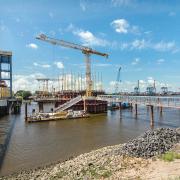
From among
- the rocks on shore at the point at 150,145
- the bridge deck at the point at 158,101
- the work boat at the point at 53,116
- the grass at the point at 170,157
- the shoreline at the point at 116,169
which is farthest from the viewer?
the work boat at the point at 53,116

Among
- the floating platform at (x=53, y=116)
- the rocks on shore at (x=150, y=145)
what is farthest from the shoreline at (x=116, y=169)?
the floating platform at (x=53, y=116)

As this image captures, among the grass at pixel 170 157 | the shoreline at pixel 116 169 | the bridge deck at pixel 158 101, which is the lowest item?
the shoreline at pixel 116 169

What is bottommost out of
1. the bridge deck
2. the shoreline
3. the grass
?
the shoreline

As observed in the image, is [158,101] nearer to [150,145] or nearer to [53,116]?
[53,116]

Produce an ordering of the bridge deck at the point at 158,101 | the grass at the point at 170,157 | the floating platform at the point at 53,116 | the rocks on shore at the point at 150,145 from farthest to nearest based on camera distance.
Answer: the floating platform at the point at 53,116 → the bridge deck at the point at 158,101 → the rocks on shore at the point at 150,145 → the grass at the point at 170,157

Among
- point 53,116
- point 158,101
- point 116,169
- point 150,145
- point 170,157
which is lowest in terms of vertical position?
point 116,169

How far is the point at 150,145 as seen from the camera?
15938 millimetres

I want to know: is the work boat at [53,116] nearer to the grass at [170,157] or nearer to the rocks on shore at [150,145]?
the rocks on shore at [150,145]

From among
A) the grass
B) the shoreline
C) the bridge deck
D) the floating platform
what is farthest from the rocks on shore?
the floating platform

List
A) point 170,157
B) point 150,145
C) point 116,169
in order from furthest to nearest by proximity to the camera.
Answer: point 150,145
point 170,157
point 116,169

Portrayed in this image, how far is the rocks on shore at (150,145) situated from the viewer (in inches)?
603

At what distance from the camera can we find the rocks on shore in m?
15.3

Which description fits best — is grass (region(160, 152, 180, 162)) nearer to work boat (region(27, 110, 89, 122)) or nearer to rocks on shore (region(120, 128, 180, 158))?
rocks on shore (region(120, 128, 180, 158))

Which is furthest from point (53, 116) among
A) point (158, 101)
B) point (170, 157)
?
point (170, 157)
